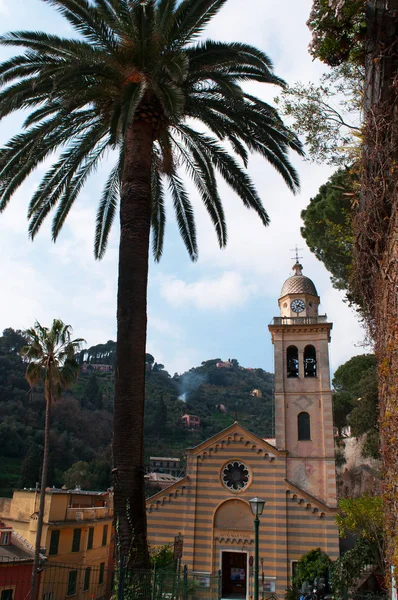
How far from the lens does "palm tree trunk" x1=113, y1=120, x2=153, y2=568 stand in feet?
29.9

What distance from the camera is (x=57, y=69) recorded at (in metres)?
11.1

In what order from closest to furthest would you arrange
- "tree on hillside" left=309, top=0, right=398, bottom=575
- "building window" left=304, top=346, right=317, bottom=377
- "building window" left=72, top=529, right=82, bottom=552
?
"tree on hillside" left=309, top=0, right=398, bottom=575, "building window" left=72, top=529, right=82, bottom=552, "building window" left=304, top=346, right=317, bottom=377

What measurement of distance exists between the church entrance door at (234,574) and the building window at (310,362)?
11035 mm

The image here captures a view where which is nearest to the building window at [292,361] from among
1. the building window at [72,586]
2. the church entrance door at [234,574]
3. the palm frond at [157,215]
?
the church entrance door at [234,574]

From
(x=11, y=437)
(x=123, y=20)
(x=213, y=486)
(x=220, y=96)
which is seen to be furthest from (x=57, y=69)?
(x=11, y=437)

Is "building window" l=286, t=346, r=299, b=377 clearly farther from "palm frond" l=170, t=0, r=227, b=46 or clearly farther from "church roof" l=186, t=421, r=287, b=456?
"palm frond" l=170, t=0, r=227, b=46

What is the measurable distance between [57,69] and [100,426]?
92141 millimetres

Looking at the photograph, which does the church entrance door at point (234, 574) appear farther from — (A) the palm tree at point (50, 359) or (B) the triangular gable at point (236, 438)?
(A) the palm tree at point (50, 359)

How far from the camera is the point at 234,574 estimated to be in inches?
1131

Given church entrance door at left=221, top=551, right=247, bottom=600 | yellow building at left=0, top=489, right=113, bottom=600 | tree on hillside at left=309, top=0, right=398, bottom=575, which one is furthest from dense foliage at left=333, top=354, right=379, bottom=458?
tree on hillside at left=309, top=0, right=398, bottom=575

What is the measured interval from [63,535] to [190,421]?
107 metres

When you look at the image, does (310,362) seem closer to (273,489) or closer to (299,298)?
(299,298)

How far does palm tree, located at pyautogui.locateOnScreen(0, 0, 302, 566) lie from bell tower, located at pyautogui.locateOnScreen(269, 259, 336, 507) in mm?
19990

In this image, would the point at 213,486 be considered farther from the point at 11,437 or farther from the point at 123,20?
the point at 11,437
